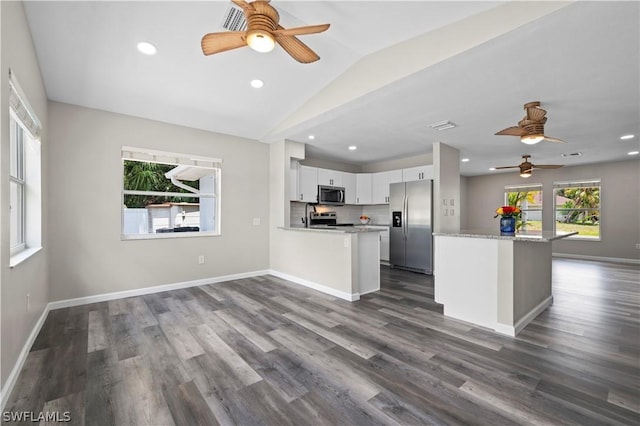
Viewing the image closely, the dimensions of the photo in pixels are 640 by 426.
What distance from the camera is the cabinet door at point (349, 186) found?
266 inches

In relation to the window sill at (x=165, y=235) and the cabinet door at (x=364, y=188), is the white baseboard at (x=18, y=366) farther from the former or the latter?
the cabinet door at (x=364, y=188)

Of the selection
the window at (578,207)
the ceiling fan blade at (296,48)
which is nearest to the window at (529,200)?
→ the window at (578,207)

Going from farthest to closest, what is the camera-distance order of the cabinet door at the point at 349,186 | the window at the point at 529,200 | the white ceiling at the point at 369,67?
the window at the point at 529,200, the cabinet door at the point at 349,186, the white ceiling at the point at 369,67

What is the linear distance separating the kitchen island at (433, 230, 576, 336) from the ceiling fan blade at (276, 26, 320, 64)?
2.35m

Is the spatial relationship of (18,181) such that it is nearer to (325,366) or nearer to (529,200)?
(325,366)

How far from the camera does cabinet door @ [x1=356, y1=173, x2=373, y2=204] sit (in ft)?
22.7

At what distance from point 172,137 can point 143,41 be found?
1768 mm

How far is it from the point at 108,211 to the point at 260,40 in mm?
3224

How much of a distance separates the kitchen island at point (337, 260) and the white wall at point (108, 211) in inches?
47.2

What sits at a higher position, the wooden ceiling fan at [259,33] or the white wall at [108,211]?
the wooden ceiling fan at [259,33]

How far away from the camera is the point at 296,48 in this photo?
84.0 inches

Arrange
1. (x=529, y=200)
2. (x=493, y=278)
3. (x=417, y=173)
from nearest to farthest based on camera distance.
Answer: (x=493, y=278)
(x=417, y=173)
(x=529, y=200)

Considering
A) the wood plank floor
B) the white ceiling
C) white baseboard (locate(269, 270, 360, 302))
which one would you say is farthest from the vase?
white baseboard (locate(269, 270, 360, 302))

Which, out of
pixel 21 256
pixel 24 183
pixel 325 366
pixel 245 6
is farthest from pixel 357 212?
pixel 21 256
